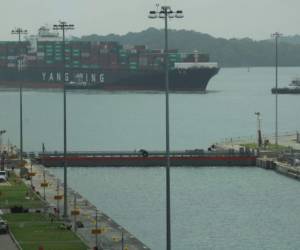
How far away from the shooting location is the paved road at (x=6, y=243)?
27673 millimetres

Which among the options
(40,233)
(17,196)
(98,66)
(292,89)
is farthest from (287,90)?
(40,233)

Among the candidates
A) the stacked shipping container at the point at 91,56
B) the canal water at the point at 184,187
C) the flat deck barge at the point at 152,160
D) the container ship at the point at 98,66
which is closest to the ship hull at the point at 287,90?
the container ship at the point at 98,66

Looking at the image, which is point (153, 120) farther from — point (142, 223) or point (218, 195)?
point (142, 223)

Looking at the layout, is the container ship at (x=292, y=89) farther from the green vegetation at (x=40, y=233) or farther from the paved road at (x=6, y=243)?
the paved road at (x=6, y=243)

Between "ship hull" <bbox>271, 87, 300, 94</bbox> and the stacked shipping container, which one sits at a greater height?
the stacked shipping container

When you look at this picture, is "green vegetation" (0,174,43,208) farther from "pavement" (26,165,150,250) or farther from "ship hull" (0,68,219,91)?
"ship hull" (0,68,219,91)

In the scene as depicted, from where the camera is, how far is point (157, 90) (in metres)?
154

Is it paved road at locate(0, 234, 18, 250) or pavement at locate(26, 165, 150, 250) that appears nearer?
paved road at locate(0, 234, 18, 250)

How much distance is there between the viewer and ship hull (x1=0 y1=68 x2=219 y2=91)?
148375mm

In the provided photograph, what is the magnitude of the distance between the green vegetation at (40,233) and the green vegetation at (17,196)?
8.12 feet

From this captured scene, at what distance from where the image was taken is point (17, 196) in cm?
3841

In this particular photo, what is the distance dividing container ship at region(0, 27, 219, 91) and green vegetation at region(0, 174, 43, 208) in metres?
105

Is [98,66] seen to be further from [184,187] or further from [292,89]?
[184,187]

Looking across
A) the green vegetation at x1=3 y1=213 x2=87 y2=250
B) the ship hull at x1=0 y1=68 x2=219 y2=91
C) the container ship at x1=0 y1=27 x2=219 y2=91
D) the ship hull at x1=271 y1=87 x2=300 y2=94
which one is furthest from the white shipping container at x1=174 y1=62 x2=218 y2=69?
the green vegetation at x1=3 y1=213 x2=87 y2=250
